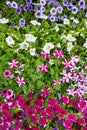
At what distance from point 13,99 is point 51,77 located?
520 mm

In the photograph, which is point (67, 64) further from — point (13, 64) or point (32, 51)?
point (13, 64)

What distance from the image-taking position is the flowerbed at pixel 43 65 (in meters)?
3.88

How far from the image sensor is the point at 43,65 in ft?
14.4

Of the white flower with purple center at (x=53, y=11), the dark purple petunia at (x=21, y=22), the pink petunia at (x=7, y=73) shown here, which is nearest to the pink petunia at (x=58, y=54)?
the pink petunia at (x=7, y=73)

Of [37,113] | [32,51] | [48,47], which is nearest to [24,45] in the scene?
[32,51]

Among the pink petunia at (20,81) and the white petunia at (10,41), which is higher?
the white petunia at (10,41)

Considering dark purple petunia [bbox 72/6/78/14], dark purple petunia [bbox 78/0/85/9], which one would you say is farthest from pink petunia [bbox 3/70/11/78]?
dark purple petunia [bbox 78/0/85/9]

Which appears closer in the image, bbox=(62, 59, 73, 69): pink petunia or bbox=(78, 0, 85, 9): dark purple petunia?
bbox=(62, 59, 73, 69): pink petunia

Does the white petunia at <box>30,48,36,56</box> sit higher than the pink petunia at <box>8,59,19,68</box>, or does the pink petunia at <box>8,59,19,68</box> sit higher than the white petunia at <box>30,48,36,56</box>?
the white petunia at <box>30,48,36,56</box>

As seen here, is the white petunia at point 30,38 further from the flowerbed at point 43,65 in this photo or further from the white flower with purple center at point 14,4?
the white flower with purple center at point 14,4

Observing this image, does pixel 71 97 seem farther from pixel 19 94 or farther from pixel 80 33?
pixel 80 33

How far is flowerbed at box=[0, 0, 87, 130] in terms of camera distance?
388 cm

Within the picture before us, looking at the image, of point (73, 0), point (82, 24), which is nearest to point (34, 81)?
point (82, 24)

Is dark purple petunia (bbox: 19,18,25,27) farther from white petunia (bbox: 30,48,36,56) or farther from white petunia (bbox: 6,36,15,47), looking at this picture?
white petunia (bbox: 30,48,36,56)
